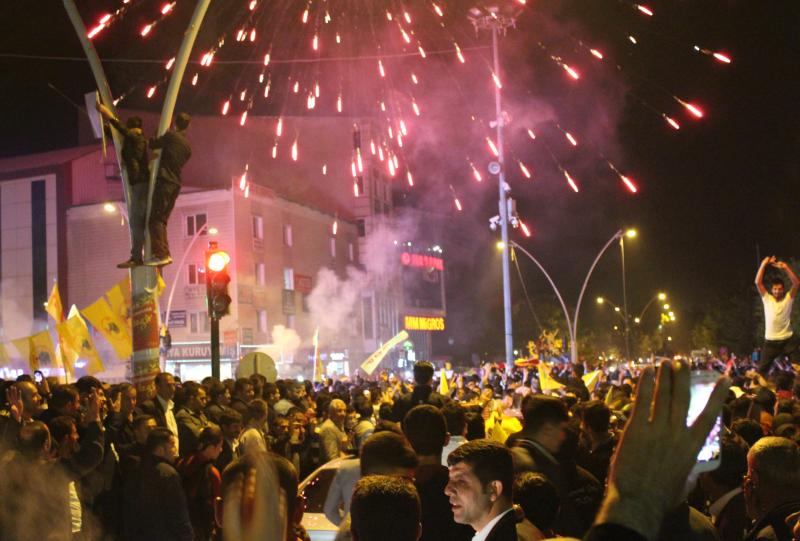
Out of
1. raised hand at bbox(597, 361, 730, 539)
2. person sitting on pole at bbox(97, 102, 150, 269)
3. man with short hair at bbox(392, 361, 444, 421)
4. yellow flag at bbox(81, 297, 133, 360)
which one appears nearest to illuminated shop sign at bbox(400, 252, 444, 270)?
yellow flag at bbox(81, 297, 133, 360)

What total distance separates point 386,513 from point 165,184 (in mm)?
7710

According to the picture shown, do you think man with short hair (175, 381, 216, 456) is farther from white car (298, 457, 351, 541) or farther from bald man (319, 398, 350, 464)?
bald man (319, 398, 350, 464)

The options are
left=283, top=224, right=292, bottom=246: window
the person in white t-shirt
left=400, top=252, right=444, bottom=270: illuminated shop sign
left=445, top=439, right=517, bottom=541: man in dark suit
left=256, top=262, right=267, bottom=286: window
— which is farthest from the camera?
left=400, top=252, right=444, bottom=270: illuminated shop sign

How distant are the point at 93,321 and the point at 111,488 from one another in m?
10.6

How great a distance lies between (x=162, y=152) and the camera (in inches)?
397

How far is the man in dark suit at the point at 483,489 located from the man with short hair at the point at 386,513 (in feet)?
1.15

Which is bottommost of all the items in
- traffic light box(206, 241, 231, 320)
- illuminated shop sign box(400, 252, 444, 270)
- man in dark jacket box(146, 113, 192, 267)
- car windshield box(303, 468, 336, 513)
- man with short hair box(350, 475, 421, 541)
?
car windshield box(303, 468, 336, 513)

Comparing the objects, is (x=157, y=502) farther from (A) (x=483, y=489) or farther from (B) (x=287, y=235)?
(B) (x=287, y=235)

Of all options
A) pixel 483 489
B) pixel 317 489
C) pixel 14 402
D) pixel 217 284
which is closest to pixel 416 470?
pixel 483 489

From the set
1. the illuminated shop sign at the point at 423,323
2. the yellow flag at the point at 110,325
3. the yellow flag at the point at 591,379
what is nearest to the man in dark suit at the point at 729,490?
the yellow flag at the point at 591,379

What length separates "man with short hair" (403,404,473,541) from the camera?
14.5 feet

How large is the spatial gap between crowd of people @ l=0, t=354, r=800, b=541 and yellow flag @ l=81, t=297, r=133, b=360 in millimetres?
5891

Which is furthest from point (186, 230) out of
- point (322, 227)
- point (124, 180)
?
point (124, 180)

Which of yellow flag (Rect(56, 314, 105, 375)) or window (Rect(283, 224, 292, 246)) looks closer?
yellow flag (Rect(56, 314, 105, 375))
